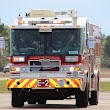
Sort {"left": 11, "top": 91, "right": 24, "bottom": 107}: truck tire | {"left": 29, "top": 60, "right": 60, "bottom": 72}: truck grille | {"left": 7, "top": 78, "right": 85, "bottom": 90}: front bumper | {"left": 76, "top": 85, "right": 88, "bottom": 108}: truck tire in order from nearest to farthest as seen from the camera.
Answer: {"left": 7, "top": 78, "right": 85, "bottom": 90}: front bumper → {"left": 29, "top": 60, "right": 60, "bottom": 72}: truck grille → {"left": 76, "top": 85, "right": 88, "bottom": 108}: truck tire → {"left": 11, "top": 91, "right": 24, "bottom": 107}: truck tire

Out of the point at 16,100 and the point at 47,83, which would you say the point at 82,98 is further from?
the point at 16,100

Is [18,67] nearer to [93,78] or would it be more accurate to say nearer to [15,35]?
[15,35]

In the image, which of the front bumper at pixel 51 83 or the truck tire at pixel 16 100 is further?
the truck tire at pixel 16 100

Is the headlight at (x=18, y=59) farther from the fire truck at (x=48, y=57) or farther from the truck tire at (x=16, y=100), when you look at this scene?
the truck tire at (x=16, y=100)

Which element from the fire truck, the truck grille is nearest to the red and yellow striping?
the fire truck

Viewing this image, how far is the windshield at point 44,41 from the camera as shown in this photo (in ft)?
85.3

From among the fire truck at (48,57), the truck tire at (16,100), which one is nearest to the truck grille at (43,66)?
the fire truck at (48,57)

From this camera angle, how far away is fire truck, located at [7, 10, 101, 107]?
84.6ft

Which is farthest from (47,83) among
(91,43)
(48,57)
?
(91,43)

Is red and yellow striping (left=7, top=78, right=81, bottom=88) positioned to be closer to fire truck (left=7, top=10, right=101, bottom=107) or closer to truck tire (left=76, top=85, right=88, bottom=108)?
fire truck (left=7, top=10, right=101, bottom=107)

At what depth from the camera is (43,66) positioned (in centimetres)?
2600

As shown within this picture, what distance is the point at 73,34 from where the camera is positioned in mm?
26094

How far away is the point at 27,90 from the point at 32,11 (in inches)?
126

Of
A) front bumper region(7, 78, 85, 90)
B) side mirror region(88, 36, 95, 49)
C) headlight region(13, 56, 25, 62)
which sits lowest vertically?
front bumper region(7, 78, 85, 90)
